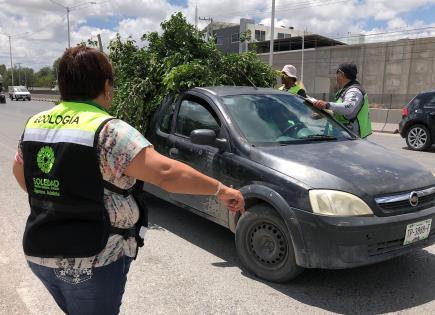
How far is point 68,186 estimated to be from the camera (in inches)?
69.1

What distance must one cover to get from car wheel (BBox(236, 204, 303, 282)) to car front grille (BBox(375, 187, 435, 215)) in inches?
A: 29.8

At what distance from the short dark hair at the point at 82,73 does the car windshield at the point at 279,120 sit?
2.44 m

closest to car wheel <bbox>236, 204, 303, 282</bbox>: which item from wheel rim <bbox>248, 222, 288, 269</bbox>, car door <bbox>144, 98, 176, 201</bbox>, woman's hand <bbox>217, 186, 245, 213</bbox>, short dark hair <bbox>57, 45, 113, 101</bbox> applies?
wheel rim <bbox>248, 222, 288, 269</bbox>

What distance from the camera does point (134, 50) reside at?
674 centimetres

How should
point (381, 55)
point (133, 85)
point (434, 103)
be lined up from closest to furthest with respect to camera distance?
point (133, 85) → point (434, 103) → point (381, 55)

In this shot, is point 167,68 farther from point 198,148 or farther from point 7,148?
point 7,148

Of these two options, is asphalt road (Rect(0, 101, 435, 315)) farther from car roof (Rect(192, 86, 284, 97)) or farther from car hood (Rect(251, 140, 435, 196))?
car roof (Rect(192, 86, 284, 97))

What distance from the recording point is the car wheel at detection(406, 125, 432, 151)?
12055 millimetres

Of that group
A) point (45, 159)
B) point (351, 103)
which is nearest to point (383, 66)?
point (351, 103)

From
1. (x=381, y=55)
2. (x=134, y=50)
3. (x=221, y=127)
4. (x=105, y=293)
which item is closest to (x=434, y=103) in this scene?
(x=134, y=50)

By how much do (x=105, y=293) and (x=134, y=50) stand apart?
17.5 ft

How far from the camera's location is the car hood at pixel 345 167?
3.54 metres

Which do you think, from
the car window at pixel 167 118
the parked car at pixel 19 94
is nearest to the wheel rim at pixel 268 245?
the car window at pixel 167 118

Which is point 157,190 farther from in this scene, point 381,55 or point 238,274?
point 381,55
